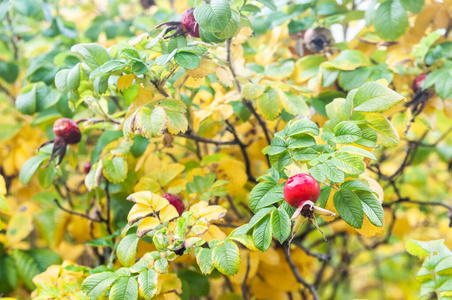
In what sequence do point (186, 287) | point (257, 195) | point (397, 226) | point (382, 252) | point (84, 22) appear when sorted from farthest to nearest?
1. point (382, 252)
2. point (84, 22)
3. point (397, 226)
4. point (186, 287)
5. point (257, 195)

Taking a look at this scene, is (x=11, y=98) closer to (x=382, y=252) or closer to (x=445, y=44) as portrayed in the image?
(x=445, y=44)

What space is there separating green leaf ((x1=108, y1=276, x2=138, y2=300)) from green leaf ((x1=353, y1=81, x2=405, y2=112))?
427 millimetres

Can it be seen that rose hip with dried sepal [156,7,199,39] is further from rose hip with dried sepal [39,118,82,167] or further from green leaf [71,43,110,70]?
rose hip with dried sepal [39,118,82,167]

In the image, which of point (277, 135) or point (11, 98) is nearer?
point (277, 135)

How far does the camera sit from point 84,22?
1.86m

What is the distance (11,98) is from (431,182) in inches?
74.3

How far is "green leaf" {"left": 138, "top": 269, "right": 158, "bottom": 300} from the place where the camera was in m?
0.56

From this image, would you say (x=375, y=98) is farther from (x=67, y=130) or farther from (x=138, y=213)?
(x=67, y=130)

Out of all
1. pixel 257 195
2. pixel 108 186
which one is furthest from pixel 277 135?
pixel 108 186

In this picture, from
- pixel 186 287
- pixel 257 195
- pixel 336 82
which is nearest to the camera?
pixel 257 195

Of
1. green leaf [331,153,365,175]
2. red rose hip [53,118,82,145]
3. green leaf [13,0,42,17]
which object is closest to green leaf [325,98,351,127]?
green leaf [331,153,365,175]

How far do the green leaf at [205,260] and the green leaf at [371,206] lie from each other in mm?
232

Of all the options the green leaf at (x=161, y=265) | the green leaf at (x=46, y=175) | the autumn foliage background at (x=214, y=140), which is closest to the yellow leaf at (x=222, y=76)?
the autumn foliage background at (x=214, y=140)

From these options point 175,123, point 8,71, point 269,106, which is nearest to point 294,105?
point 269,106
